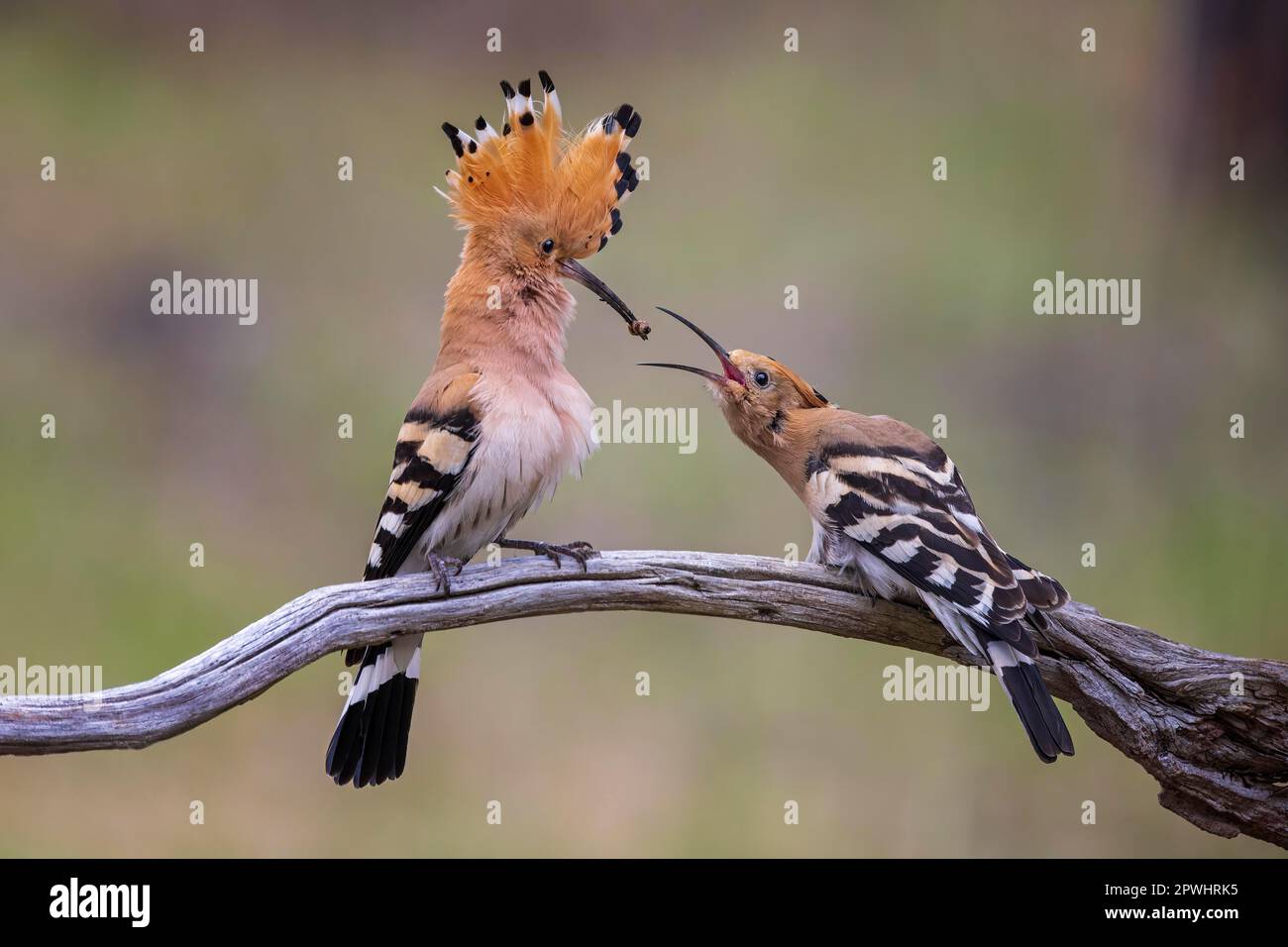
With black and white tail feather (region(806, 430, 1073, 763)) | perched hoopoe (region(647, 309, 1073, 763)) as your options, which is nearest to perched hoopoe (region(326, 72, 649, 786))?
perched hoopoe (region(647, 309, 1073, 763))

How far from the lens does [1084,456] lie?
366cm

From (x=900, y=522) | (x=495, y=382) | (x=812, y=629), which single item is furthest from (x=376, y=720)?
(x=900, y=522)

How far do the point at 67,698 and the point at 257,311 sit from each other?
233 cm

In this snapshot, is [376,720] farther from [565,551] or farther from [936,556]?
[936,556]

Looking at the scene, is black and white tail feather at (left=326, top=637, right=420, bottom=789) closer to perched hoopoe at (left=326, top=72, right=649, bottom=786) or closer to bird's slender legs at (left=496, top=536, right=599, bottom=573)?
perched hoopoe at (left=326, top=72, right=649, bottom=786)

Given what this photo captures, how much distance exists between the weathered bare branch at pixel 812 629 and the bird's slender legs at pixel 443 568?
0.01 meters

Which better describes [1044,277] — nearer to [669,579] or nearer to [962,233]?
[962,233]

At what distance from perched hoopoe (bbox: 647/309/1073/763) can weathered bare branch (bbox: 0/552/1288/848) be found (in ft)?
0.29

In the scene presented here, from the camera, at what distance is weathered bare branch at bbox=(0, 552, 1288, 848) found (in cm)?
175

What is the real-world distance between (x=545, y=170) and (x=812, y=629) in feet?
2.71

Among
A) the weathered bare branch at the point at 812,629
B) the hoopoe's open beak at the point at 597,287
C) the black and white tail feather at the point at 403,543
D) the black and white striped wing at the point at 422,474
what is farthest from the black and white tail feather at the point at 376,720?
the hoopoe's open beak at the point at 597,287

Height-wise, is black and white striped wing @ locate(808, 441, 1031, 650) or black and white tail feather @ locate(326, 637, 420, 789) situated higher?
black and white striped wing @ locate(808, 441, 1031, 650)

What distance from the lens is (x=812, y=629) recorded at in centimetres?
192

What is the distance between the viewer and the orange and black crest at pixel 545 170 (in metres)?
1.94
